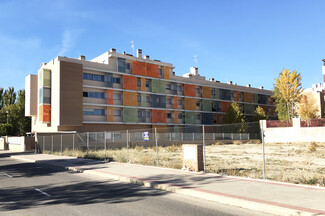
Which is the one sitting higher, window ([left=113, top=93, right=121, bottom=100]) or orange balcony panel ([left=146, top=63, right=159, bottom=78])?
orange balcony panel ([left=146, top=63, right=159, bottom=78])

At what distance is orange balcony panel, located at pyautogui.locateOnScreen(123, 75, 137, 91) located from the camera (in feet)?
150

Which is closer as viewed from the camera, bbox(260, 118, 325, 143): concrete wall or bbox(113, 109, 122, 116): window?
bbox(260, 118, 325, 143): concrete wall

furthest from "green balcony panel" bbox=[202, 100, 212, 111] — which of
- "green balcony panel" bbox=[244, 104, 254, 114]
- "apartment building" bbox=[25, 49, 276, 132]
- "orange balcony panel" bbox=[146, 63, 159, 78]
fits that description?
"orange balcony panel" bbox=[146, 63, 159, 78]

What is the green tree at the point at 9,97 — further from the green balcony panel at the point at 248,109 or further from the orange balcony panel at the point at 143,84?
the green balcony panel at the point at 248,109

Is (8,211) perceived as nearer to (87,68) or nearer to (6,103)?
(87,68)

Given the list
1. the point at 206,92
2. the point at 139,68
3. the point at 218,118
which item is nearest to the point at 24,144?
the point at 139,68

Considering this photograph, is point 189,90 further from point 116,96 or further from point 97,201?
point 97,201

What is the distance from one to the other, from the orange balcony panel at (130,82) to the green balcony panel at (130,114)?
3.56m

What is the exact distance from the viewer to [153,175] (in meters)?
11.9

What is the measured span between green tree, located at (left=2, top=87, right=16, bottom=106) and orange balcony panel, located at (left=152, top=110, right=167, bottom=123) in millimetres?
43397

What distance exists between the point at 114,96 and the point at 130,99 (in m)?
2.73

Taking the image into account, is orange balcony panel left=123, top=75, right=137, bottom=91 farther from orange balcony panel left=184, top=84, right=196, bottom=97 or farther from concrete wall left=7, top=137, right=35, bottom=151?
concrete wall left=7, top=137, right=35, bottom=151

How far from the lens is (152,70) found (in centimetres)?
4956

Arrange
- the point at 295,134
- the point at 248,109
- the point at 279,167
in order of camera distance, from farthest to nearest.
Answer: the point at 248,109 < the point at 295,134 < the point at 279,167
